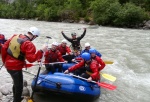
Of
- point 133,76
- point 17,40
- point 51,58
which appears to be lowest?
point 133,76

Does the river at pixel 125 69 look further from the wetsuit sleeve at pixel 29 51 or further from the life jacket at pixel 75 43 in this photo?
the wetsuit sleeve at pixel 29 51

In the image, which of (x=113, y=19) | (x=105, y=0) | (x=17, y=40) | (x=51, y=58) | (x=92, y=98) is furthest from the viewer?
(x=105, y=0)

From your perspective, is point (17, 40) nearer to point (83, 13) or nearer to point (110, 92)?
point (110, 92)

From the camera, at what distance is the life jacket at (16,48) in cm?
460

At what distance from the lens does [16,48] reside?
461cm

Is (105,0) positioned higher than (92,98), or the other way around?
(105,0)

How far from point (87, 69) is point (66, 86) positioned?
891 millimetres

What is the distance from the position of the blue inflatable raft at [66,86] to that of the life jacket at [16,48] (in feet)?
4.93

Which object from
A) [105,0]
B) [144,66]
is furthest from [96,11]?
[144,66]

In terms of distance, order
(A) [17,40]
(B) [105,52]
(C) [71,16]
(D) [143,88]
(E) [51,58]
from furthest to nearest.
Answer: (C) [71,16], (B) [105,52], (D) [143,88], (E) [51,58], (A) [17,40]

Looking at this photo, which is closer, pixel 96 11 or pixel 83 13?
pixel 96 11

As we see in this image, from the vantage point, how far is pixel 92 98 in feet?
20.7

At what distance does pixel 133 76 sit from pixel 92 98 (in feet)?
11.8

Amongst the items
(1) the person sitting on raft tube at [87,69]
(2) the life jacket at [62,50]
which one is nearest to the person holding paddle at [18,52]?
(1) the person sitting on raft tube at [87,69]
